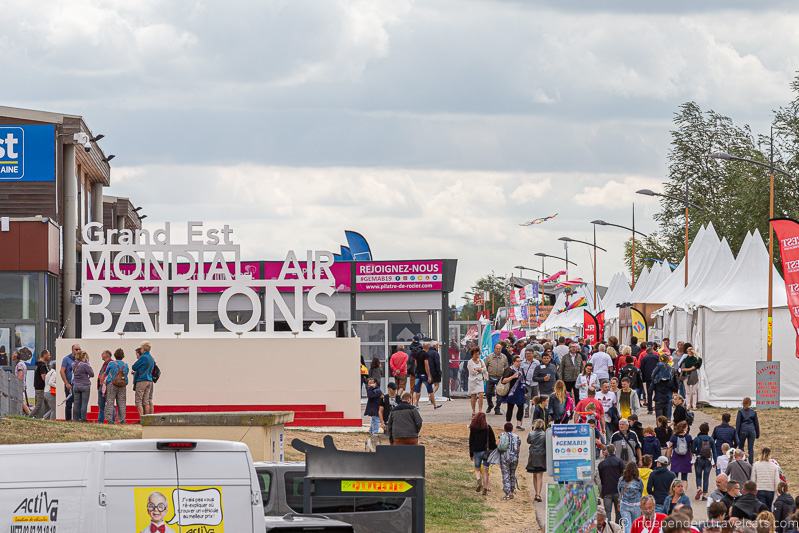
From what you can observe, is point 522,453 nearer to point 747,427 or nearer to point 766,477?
point 747,427

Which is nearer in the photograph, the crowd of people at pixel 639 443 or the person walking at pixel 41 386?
the crowd of people at pixel 639 443

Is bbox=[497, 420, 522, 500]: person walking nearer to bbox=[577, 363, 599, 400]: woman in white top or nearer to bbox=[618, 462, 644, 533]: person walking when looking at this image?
bbox=[577, 363, 599, 400]: woman in white top

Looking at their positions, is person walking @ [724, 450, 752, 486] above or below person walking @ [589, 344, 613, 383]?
below

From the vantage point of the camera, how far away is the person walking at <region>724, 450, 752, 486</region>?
66.4 ft

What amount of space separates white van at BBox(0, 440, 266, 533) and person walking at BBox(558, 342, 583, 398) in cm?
2260

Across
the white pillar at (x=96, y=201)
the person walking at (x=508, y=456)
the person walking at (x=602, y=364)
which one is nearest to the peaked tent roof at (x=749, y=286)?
the person walking at (x=602, y=364)

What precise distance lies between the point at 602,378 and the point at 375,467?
66.3ft

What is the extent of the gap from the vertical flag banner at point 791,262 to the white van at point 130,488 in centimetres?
2411

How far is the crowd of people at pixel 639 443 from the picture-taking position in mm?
17875

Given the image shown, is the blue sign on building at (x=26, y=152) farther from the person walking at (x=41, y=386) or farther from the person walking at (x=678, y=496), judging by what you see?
the person walking at (x=678, y=496)

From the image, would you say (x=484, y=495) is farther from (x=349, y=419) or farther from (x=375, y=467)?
(x=375, y=467)

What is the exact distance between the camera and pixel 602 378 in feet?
107

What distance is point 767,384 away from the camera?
37438 mm

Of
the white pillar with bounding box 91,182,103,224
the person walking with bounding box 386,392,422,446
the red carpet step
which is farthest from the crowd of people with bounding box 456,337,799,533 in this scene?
the white pillar with bounding box 91,182,103,224
